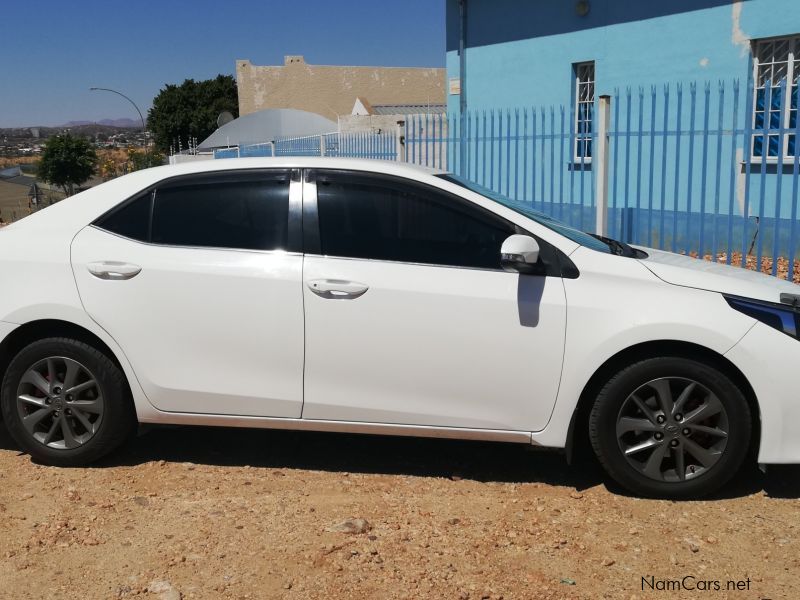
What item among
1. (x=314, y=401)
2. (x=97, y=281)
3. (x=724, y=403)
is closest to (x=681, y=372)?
(x=724, y=403)

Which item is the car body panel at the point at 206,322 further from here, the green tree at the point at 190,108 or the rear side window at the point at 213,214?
the green tree at the point at 190,108

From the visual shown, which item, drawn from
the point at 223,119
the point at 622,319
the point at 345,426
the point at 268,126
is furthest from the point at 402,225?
the point at 223,119

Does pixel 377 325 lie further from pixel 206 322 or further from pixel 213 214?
pixel 213 214

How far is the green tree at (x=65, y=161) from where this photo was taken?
61625 millimetres

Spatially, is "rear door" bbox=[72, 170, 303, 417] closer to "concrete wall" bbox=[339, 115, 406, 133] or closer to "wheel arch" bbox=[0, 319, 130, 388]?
"wheel arch" bbox=[0, 319, 130, 388]

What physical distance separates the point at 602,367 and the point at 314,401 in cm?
139

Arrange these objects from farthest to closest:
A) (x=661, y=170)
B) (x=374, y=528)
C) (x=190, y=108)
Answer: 1. (x=190, y=108)
2. (x=661, y=170)
3. (x=374, y=528)

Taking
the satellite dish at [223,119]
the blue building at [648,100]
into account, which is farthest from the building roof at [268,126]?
the blue building at [648,100]

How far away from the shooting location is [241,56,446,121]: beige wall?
48.0m

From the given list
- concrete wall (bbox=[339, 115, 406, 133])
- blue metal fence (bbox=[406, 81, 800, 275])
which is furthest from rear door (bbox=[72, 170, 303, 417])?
concrete wall (bbox=[339, 115, 406, 133])

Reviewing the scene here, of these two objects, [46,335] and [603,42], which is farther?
[603,42]

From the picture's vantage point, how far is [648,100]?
12.9 metres

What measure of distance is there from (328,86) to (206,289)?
1796 inches

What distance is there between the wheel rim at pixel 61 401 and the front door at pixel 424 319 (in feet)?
3.78
